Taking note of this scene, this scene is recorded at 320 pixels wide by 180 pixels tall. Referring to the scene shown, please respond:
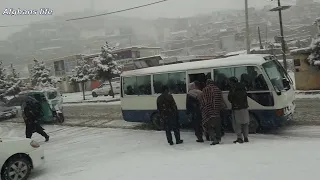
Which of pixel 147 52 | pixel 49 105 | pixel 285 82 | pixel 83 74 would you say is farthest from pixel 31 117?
pixel 147 52

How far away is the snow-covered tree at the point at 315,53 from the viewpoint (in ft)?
65.0

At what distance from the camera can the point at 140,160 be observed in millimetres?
7660

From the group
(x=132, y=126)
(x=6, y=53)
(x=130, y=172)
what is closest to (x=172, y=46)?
(x=6, y=53)

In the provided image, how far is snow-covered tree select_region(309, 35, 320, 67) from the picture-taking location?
A: 779 inches

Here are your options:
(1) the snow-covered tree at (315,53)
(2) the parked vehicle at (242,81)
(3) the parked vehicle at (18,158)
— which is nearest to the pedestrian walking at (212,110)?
(2) the parked vehicle at (242,81)

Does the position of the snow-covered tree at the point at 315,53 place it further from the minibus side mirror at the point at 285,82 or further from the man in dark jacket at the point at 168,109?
the man in dark jacket at the point at 168,109

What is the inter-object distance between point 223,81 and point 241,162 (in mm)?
4080

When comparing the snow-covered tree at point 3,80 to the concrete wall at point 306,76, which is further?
the snow-covered tree at point 3,80

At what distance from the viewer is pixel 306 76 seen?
69.7 ft

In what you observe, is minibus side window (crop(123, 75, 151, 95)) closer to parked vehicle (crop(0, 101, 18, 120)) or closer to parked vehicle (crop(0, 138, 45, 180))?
parked vehicle (crop(0, 138, 45, 180))

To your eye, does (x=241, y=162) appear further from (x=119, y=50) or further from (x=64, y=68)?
(x=64, y=68)

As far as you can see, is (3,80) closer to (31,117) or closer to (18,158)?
(31,117)

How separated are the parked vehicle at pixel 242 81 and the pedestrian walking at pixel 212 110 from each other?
1406 mm

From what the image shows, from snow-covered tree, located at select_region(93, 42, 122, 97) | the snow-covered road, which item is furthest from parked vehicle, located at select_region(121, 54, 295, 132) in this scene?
snow-covered tree, located at select_region(93, 42, 122, 97)
